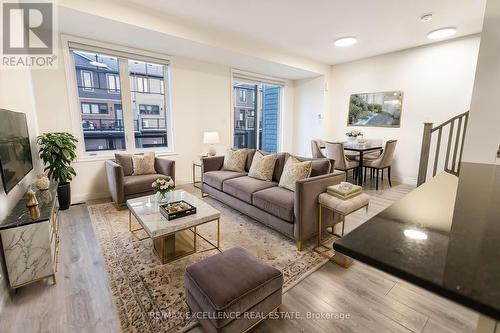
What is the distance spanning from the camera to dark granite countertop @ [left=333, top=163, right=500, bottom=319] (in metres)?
0.46

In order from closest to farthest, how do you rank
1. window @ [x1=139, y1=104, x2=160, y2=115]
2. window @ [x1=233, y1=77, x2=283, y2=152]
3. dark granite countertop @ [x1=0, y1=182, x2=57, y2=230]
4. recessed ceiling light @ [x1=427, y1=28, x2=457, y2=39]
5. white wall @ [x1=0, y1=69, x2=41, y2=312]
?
1. dark granite countertop @ [x1=0, y1=182, x2=57, y2=230]
2. white wall @ [x1=0, y1=69, x2=41, y2=312]
3. recessed ceiling light @ [x1=427, y1=28, x2=457, y2=39]
4. window @ [x1=139, y1=104, x2=160, y2=115]
5. window @ [x1=233, y1=77, x2=283, y2=152]

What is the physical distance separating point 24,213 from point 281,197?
230 centimetres

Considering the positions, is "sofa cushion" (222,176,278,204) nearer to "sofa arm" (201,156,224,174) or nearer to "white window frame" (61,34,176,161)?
"sofa arm" (201,156,224,174)

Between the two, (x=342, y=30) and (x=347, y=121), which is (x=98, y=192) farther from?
(x=347, y=121)

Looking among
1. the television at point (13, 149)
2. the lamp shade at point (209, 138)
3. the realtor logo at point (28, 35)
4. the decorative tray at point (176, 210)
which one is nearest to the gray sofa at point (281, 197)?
the decorative tray at point (176, 210)

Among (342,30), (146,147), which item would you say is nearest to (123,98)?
(146,147)

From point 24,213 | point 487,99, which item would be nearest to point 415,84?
point 487,99

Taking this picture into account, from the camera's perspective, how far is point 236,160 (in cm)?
398

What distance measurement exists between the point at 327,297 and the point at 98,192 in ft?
12.8

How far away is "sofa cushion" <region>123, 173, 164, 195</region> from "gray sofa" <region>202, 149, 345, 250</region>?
3.05 feet

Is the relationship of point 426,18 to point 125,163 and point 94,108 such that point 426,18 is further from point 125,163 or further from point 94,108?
point 94,108

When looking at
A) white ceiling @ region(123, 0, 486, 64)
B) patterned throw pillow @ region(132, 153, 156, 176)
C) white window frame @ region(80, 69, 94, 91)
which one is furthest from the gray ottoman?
white window frame @ region(80, 69, 94, 91)

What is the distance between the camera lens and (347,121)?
19.4 feet

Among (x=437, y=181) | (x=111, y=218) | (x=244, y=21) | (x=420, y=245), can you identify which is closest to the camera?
(x=420, y=245)
